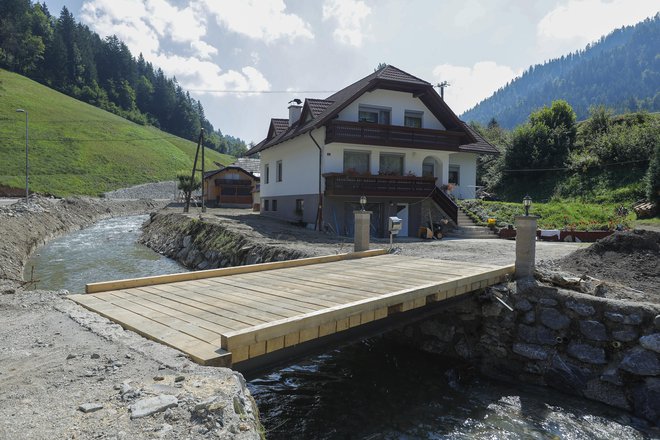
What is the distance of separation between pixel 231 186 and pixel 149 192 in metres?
15.0

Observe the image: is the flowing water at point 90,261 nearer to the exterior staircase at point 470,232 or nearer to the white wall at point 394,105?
the white wall at point 394,105

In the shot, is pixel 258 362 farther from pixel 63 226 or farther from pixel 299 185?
pixel 63 226

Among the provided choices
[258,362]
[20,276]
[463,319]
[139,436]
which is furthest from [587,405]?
[20,276]

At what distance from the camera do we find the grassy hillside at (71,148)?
A: 162 ft

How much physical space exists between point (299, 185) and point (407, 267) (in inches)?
618

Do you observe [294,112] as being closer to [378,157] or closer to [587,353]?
[378,157]

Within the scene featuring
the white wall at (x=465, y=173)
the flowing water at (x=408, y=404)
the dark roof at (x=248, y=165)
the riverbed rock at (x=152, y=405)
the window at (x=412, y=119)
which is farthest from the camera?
the dark roof at (x=248, y=165)

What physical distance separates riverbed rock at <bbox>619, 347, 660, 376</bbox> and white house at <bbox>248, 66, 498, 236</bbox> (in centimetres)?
1472

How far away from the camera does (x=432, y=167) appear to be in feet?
85.1

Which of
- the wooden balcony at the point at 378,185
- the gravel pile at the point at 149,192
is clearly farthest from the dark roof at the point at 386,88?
the gravel pile at the point at 149,192

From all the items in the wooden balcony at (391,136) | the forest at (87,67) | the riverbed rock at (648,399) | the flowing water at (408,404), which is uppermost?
the forest at (87,67)

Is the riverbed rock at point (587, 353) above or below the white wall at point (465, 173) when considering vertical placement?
below

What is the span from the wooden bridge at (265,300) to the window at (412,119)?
15.7 metres

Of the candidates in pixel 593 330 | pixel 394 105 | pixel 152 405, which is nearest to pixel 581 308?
pixel 593 330
